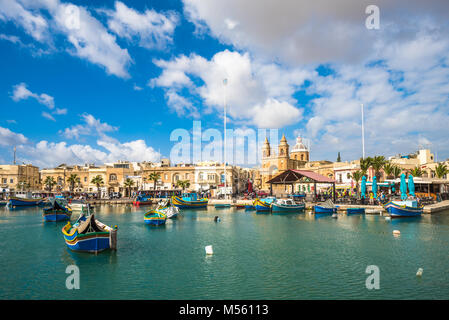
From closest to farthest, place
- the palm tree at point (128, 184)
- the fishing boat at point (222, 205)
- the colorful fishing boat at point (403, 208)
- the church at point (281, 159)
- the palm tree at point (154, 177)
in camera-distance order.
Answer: the colorful fishing boat at point (403, 208), the fishing boat at point (222, 205), the palm tree at point (154, 177), the palm tree at point (128, 184), the church at point (281, 159)

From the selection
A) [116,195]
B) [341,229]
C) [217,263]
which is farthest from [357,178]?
[116,195]

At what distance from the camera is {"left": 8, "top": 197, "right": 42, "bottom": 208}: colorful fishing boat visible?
60375mm

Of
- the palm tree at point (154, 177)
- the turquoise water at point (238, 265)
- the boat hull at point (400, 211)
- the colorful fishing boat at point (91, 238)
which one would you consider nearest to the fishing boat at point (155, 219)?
the turquoise water at point (238, 265)

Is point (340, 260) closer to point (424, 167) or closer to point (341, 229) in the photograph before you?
point (341, 229)

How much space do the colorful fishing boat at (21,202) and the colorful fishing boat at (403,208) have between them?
221 feet

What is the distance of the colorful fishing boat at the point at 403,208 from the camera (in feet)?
113

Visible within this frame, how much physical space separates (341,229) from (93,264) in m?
21.6

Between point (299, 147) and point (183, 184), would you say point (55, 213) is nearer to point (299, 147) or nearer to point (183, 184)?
point (183, 184)

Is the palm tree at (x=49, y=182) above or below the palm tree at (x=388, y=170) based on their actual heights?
below

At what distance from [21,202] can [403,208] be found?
69.1 m

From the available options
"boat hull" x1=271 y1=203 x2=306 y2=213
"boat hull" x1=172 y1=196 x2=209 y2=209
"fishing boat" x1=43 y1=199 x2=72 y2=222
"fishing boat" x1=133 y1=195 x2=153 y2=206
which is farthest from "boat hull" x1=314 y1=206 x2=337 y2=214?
"fishing boat" x1=133 y1=195 x2=153 y2=206

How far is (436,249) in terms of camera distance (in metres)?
19.3

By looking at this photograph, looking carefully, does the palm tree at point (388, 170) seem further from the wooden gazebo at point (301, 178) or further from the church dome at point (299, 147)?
the church dome at point (299, 147)
